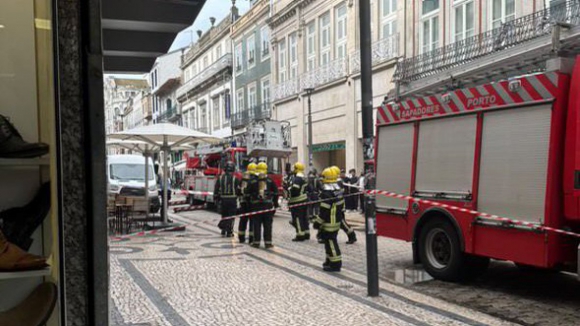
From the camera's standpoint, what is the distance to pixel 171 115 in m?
63.2

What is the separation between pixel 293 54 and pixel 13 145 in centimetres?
3123

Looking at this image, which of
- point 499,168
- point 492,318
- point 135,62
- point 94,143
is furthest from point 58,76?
point 499,168

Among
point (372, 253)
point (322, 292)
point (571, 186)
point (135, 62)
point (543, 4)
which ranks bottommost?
point (322, 292)

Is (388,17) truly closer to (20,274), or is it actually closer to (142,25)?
(142,25)

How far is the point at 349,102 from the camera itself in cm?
2530

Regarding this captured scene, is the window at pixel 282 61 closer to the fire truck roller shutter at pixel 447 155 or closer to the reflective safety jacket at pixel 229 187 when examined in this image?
the reflective safety jacket at pixel 229 187

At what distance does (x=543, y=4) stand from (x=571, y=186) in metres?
11.6

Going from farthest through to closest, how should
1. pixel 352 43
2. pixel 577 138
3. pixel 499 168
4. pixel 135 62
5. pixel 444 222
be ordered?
1. pixel 352 43
2. pixel 444 222
3. pixel 499 168
4. pixel 577 138
5. pixel 135 62

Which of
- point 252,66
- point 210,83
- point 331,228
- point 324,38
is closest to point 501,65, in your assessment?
point 331,228

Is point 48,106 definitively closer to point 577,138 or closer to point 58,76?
point 58,76

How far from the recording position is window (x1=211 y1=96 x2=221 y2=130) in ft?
153

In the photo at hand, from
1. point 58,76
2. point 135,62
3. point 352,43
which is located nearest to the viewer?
point 58,76

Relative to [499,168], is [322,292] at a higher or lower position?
lower

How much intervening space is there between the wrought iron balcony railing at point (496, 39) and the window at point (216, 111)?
28.3 m
